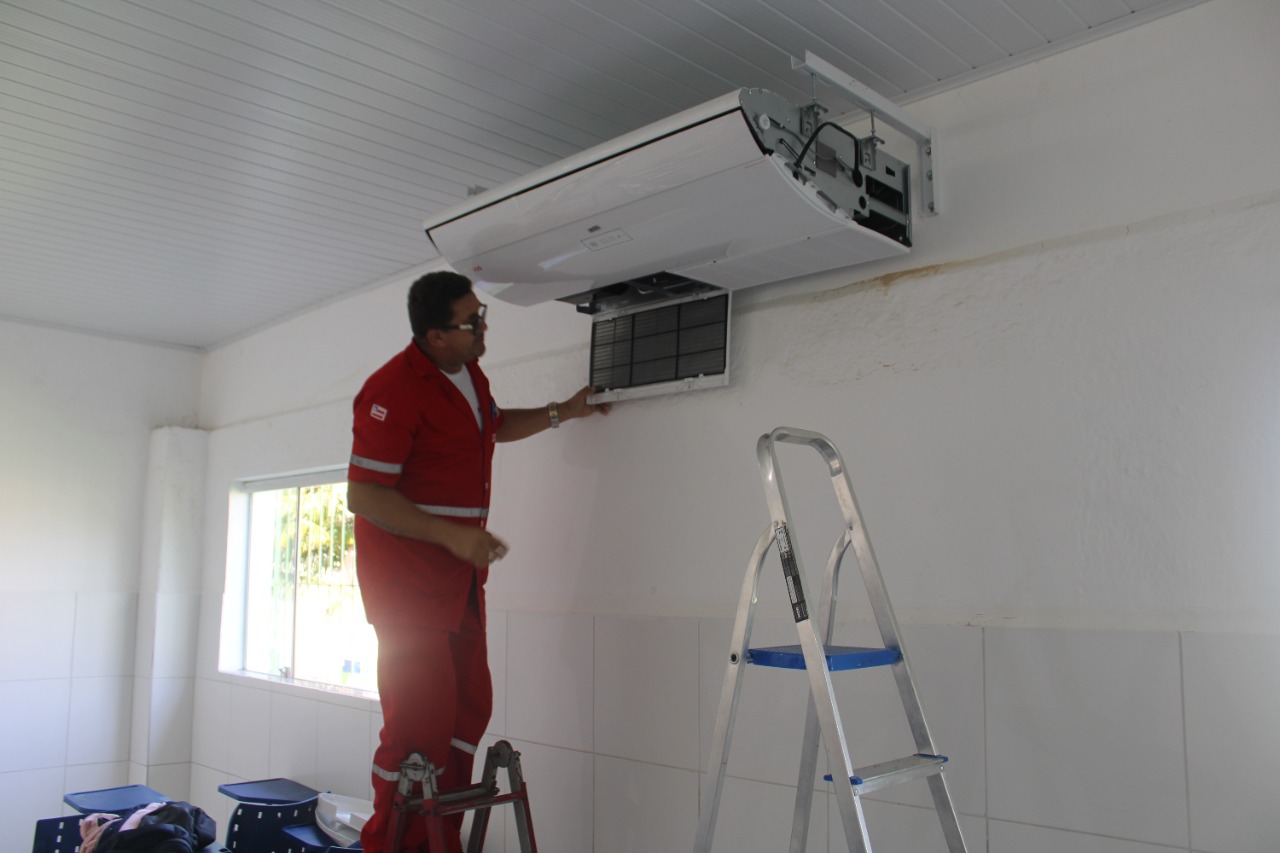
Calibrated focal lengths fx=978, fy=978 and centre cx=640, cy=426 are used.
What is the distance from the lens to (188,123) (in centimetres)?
234

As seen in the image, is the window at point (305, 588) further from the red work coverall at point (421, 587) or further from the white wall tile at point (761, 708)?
the white wall tile at point (761, 708)

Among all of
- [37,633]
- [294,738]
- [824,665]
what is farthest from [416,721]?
[37,633]

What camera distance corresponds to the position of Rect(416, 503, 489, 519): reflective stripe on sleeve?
2.26 meters

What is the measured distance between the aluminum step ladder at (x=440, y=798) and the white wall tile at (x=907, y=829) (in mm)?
722

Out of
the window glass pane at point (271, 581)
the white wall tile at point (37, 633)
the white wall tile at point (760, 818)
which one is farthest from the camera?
the window glass pane at point (271, 581)

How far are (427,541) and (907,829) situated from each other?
1.17 meters

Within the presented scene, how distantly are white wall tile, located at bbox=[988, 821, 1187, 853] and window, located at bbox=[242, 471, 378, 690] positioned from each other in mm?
2380

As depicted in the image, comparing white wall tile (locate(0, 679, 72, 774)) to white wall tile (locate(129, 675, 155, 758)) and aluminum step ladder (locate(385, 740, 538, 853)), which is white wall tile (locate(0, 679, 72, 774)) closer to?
white wall tile (locate(129, 675, 155, 758))

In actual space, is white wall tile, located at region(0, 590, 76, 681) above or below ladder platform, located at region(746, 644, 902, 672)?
below

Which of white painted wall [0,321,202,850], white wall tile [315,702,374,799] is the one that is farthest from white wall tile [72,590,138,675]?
white wall tile [315,702,374,799]

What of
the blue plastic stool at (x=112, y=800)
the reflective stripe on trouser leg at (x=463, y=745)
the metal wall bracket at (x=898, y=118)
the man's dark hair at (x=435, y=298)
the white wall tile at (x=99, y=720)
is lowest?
the blue plastic stool at (x=112, y=800)

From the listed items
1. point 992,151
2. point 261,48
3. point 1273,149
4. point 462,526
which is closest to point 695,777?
point 462,526

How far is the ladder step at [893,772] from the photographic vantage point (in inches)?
57.7

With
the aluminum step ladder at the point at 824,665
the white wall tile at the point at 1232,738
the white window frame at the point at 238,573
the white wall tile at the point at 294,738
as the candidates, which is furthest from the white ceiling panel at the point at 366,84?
the white wall tile at the point at 294,738
